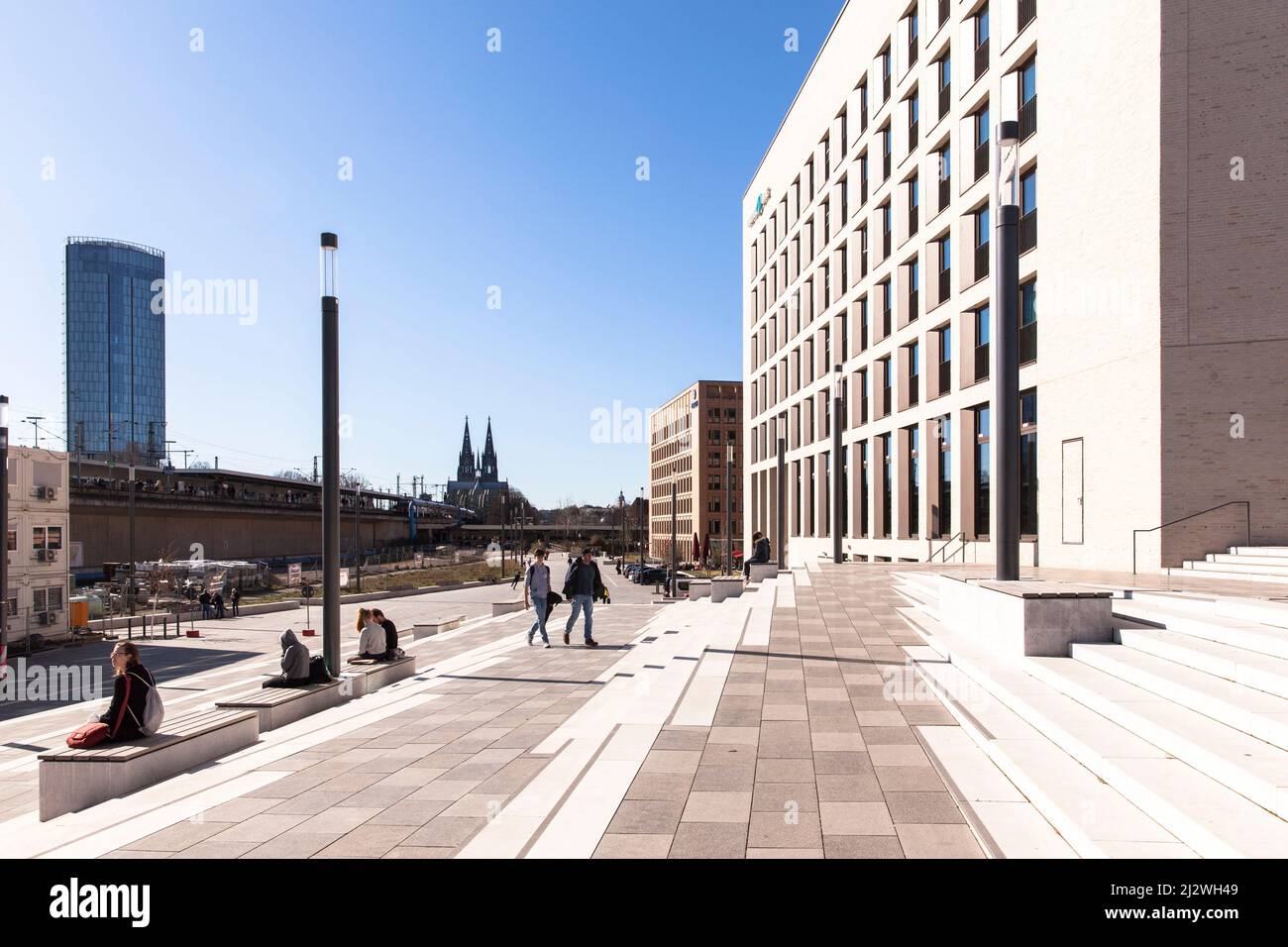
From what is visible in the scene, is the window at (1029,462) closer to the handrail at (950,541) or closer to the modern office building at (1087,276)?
the modern office building at (1087,276)

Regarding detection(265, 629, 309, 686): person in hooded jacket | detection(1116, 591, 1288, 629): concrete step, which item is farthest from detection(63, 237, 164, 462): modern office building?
detection(1116, 591, 1288, 629): concrete step

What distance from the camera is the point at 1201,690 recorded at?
229 inches

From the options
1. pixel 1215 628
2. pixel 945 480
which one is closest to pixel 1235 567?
pixel 1215 628

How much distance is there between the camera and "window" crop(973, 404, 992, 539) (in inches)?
979

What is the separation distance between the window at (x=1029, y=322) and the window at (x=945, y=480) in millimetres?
5706

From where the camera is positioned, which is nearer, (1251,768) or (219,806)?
(1251,768)

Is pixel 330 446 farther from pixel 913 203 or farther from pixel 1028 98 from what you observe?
pixel 913 203

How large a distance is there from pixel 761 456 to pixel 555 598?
40335 millimetres

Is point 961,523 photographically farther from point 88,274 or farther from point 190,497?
point 88,274

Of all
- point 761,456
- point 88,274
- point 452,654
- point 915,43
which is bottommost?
point 452,654

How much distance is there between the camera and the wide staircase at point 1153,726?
13.7ft
